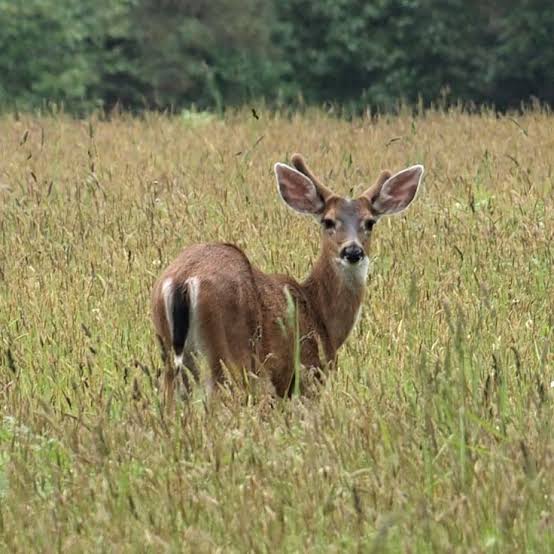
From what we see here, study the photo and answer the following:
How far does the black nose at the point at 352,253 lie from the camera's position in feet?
21.9

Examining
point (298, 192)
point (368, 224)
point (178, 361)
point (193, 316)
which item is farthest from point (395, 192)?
point (178, 361)

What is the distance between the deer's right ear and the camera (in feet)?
23.1

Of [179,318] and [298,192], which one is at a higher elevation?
[298,192]

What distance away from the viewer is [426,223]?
9.30 metres

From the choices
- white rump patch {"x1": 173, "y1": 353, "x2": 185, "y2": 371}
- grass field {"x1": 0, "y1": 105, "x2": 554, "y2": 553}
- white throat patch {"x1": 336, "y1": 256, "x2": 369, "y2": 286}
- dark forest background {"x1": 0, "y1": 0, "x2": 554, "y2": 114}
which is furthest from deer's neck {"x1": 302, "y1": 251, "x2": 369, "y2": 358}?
dark forest background {"x1": 0, "y1": 0, "x2": 554, "y2": 114}

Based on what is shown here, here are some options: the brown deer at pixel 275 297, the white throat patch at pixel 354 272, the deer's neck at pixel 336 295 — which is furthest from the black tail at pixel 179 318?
the white throat patch at pixel 354 272

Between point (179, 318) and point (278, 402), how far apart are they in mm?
441

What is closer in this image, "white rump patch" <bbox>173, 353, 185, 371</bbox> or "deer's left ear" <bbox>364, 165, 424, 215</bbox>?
"white rump patch" <bbox>173, 353, 185, 371</bbox>

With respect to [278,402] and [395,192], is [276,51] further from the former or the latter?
[278,402]

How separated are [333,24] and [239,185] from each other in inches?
945

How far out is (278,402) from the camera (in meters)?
A: 5.65

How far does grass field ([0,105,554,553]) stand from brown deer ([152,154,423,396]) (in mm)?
190

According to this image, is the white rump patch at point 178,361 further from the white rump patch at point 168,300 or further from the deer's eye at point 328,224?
the deer's eye at point 328,224

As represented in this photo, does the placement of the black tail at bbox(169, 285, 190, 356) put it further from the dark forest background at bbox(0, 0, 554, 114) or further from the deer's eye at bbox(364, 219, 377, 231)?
the dark forest background at bbox(0, 0, 554, 114)
